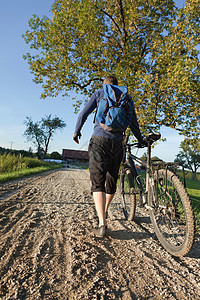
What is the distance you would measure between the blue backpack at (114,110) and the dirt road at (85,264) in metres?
1.47

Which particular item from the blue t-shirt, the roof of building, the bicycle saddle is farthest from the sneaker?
the roof of building

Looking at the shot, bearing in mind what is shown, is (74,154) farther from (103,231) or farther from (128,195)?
(103,231)

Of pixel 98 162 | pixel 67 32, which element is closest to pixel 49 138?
pixel 67 32

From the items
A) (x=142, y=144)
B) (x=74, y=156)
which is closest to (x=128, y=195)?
(x=142, y=144)

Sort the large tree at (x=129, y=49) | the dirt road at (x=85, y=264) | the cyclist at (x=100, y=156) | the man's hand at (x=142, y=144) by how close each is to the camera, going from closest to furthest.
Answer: the dirt road at (x=85, y=264) → the cyclist at (x=100, y=156) → the man's hand at (x=142, y=144) → the large tree at (x=129, y=49)

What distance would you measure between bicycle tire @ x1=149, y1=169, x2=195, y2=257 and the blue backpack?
815 millimetres

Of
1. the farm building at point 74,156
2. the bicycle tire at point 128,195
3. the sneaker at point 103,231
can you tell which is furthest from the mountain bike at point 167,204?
the farm building at point 74,156

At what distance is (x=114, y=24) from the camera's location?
1134cm

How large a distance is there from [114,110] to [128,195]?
5.23 ft

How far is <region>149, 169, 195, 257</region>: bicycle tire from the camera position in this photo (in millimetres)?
1880

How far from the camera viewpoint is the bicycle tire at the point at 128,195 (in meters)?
3.17

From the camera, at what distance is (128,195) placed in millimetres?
3215

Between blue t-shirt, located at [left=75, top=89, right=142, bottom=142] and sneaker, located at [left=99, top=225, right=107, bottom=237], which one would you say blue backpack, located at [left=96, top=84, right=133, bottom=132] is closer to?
blue t-shirt, located at [left=75, top=89, right=142, bottom=142]

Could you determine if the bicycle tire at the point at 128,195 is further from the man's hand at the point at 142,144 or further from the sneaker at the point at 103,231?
the sneaker at the point at 103,231
